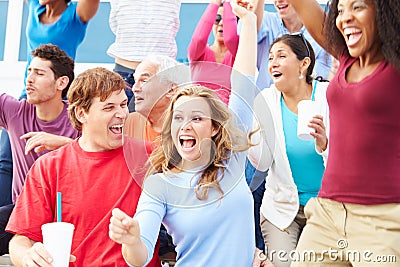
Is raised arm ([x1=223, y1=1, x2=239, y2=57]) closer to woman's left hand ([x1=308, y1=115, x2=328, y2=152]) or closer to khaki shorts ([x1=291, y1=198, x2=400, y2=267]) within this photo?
woman's left hand ([x1=308, y1=115, x2=328, y2=152])

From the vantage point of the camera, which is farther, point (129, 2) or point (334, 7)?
point (129, 2)

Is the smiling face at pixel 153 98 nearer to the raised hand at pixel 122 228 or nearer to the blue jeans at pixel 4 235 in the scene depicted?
the raised hand at pixel 122 228

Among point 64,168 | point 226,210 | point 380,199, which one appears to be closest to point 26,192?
point 64,168

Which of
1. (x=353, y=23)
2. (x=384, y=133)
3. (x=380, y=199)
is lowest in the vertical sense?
(x=380, y=199)

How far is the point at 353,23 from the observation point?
1.65 m

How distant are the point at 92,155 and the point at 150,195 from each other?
36cm

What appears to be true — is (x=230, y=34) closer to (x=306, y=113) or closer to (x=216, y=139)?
(x=306, y=113)

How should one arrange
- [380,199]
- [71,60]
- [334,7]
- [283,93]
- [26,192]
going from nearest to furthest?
[380,199], [334,7], [26,192], [283,93], [71,60]

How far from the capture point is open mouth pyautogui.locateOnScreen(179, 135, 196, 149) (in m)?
1.85

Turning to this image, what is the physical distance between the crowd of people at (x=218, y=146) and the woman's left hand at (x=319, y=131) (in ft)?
0.04

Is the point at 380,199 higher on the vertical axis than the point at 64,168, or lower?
higher

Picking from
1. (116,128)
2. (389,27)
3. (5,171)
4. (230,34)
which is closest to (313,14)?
(389,27)

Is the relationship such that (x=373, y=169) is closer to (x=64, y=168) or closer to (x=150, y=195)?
(x=150, y=195)

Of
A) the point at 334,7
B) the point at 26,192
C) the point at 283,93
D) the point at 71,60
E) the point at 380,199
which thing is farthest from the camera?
the point at 71,60
